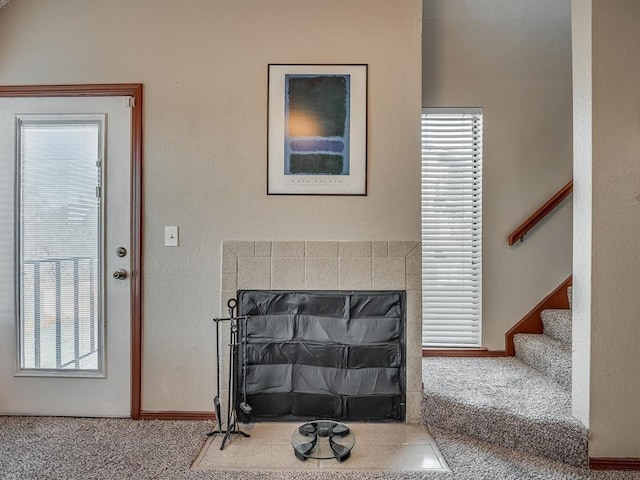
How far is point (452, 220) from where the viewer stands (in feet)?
9.51

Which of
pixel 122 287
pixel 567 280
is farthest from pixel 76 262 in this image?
pixel 567 280

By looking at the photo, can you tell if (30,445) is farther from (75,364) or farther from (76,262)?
(76,262)

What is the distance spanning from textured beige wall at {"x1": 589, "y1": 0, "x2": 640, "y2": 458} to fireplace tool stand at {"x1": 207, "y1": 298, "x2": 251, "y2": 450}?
5.59 ft

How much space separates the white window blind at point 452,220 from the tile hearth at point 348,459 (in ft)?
2.97

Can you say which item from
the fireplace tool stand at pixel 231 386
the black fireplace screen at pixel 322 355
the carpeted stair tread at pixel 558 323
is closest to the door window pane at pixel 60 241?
the fireplace tool stand at pixel 231 386

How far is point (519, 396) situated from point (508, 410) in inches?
7.6

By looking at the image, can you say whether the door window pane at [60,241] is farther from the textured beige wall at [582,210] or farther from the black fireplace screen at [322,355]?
the textured beige wall at [582,210]

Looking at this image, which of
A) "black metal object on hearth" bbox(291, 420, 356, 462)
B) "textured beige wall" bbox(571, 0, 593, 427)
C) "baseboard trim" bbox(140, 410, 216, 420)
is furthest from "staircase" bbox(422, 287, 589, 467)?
"baseboard trim" bbox(140, 410, 216, 420)

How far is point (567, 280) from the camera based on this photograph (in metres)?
2.90

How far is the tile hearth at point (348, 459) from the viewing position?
186cm

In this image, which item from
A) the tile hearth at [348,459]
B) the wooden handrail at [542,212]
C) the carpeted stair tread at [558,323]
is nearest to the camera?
the tile hearth at [348,459]

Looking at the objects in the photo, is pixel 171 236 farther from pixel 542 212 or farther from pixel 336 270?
pixel 542 212

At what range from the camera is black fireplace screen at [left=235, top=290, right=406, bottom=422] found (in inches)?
89.6

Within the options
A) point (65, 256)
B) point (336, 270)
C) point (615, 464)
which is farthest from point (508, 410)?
point (65, 256)
